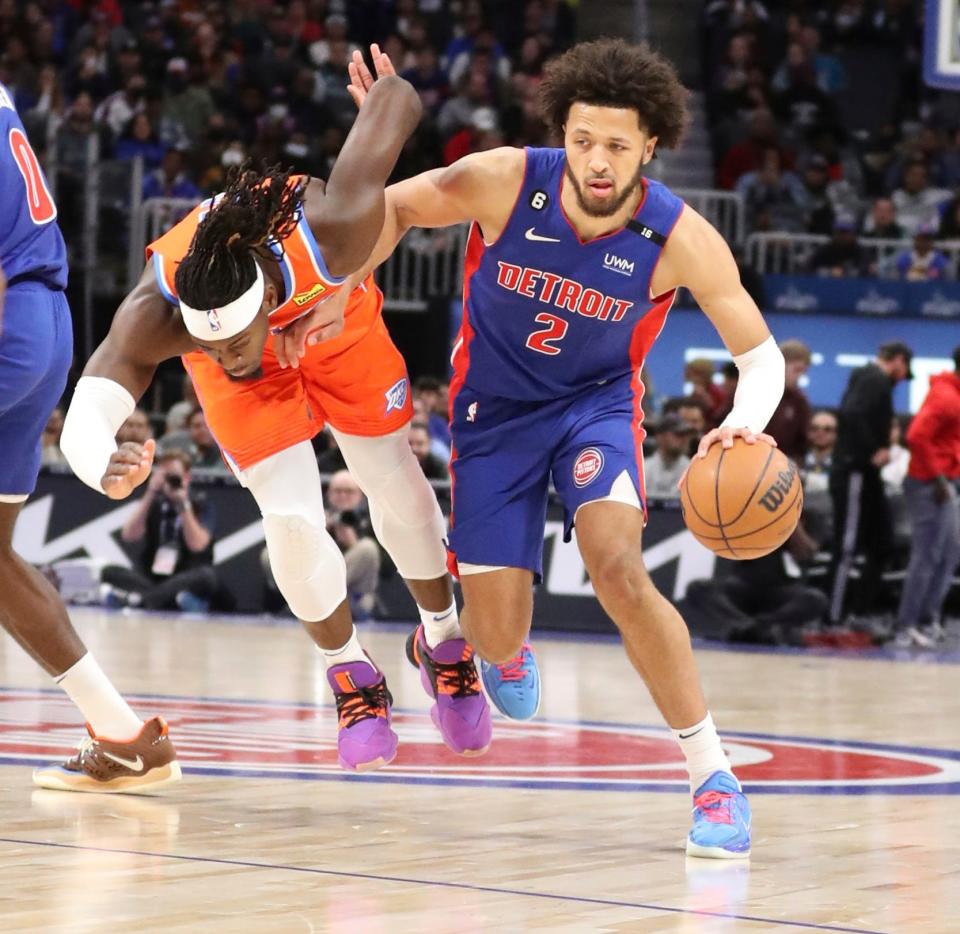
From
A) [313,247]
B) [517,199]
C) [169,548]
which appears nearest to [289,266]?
[313,247]

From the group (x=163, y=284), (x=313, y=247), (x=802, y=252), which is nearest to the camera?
(x=163, y=284)

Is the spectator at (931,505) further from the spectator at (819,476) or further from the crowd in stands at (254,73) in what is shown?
the crowd in stands at (254,73)

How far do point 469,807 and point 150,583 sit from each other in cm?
803

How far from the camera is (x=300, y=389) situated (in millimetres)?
5805

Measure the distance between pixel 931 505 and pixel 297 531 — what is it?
7334 mm

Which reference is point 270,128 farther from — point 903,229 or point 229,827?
point 229,827

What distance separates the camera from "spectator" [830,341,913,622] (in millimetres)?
12141

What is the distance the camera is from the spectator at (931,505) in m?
12.1

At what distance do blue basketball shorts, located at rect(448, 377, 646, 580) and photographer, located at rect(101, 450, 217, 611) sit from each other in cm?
744

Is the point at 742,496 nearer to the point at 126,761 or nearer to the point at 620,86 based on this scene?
the point at 620,86

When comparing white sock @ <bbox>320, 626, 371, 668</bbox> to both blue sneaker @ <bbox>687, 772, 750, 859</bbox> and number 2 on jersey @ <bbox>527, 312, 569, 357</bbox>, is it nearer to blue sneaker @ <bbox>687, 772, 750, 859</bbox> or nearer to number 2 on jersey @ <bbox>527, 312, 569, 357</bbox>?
number 2 on jersey @ <bbox>527, 312, 569, 357</bbox>

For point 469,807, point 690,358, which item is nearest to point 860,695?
point 469,807

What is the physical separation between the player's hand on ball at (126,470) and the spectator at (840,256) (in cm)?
1287

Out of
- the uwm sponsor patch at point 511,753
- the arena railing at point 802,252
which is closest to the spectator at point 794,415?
the arena railing at point 802,252
